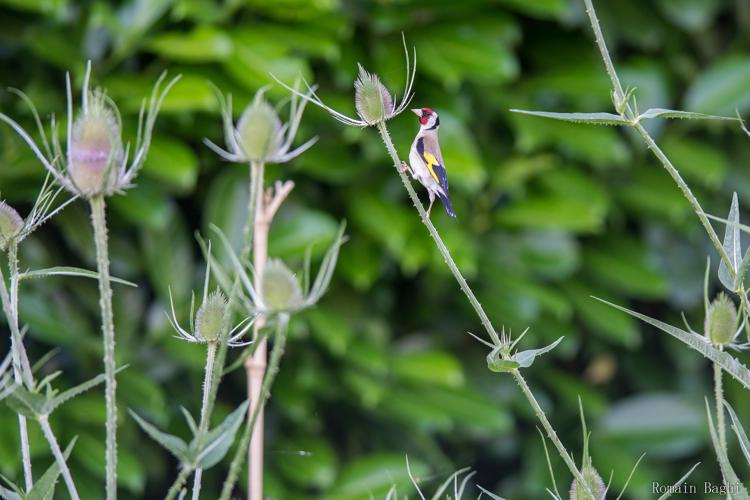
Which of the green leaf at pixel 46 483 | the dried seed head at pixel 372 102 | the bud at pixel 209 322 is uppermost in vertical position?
the dried seed head at pixel 372 102

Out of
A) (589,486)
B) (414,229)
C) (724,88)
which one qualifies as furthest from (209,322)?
(724,88)

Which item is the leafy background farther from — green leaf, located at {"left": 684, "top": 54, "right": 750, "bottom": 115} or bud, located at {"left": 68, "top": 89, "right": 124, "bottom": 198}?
bud, located at {"left": 68, "top": 89, "right": 124, "bottom": 198}

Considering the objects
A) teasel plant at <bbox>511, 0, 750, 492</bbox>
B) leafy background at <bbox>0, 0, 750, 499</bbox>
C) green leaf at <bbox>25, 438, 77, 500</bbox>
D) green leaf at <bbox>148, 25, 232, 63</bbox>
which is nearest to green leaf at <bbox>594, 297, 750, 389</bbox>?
teasel plant at <bbox>511, 0, 750, 492</bbox>

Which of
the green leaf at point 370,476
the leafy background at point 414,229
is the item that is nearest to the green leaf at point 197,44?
the leafy background at point 414,229

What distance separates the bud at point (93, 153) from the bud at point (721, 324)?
0.79 feet

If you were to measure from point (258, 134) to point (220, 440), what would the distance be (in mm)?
111

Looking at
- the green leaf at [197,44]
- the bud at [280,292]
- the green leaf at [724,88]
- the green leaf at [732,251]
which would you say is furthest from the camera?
the green leaf at [724,88]

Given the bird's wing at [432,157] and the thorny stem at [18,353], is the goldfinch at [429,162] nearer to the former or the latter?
the bird's wing at [432,157]

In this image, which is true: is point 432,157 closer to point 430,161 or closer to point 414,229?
point 430,161

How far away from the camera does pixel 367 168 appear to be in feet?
4.37

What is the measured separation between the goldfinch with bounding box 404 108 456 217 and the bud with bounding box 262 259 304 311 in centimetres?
14

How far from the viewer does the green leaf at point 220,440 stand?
337mm

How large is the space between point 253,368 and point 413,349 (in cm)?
90

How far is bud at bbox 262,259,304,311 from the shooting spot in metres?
0.30
